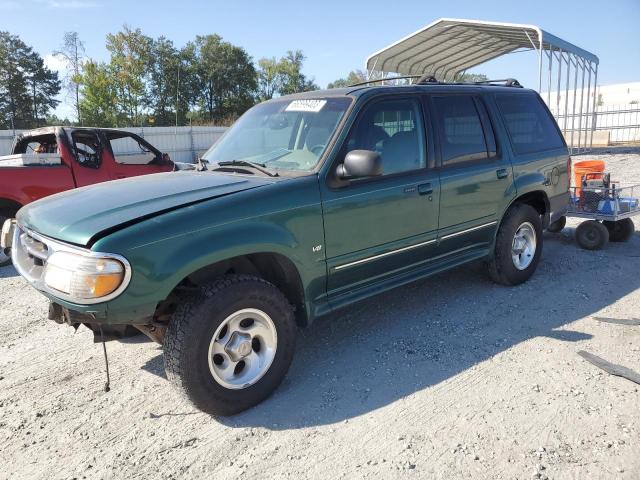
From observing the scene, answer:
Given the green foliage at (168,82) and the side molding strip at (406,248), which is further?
the green foliage at (168,82)

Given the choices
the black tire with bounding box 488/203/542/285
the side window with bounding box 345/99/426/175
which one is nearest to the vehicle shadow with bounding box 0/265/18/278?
the side window with bounding box 345/99/426/175

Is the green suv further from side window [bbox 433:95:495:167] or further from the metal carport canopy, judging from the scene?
the metal carport canopy

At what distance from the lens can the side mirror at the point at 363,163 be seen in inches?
128

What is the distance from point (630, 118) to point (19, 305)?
29458mm

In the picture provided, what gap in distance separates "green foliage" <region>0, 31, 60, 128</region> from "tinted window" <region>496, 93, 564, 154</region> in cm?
5304

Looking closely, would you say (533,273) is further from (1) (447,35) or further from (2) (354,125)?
(1) (447,35)

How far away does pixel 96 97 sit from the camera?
42.6m

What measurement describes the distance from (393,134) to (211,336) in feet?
7.10

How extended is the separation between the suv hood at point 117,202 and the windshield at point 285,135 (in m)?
0.37

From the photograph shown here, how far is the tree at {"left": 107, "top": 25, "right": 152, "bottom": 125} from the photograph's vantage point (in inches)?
1827

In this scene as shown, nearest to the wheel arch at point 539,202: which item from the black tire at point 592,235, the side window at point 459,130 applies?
the side window at point 459,130

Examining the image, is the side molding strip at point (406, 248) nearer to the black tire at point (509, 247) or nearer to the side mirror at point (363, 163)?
the black tire at point (509, 247)

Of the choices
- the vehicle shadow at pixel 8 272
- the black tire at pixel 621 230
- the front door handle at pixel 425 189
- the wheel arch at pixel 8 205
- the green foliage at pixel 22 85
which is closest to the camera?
the front door handle at pixel 425 189

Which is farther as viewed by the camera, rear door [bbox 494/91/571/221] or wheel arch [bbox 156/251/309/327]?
rear door [bbox 494/91/571/221]
